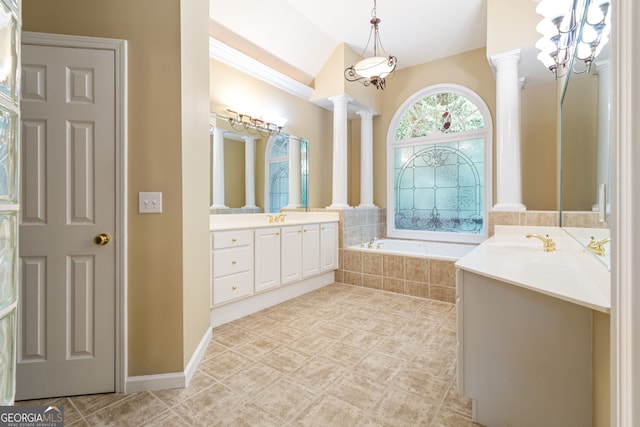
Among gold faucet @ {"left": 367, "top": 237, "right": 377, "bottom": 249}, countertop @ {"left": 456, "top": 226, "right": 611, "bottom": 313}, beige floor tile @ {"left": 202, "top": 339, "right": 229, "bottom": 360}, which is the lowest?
beige floor tile @ {"left": 202, "top": 339, "right": 229, "bottom": 360}

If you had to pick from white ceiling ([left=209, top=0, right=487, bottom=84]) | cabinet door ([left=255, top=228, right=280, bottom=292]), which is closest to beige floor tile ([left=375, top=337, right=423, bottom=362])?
cabinet door ([left=255, top=228, right=280, bottom=292])

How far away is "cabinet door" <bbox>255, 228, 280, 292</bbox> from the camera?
2.97 m

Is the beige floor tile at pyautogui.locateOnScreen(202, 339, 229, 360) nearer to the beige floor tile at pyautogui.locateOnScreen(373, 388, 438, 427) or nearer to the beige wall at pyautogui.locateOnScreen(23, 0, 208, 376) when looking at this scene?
the beige wall at pyautogui.locateOnScreen(23, 0, 208, 376)

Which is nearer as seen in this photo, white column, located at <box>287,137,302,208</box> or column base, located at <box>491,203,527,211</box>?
column base, located at <box>491,203,527,211</box>

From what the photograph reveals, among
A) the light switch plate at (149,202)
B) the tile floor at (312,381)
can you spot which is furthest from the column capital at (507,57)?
the light switch plate at (149,202)

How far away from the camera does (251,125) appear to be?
12.1 ft

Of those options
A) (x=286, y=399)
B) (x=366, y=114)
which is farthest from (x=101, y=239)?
(x=366, y=114)

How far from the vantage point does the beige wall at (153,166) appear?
5.57 ft

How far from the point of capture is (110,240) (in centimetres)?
167

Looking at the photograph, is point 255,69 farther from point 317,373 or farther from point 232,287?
point 317,373

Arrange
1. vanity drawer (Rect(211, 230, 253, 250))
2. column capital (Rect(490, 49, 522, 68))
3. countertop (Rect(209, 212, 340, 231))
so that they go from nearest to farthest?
1. vanity drawer (Rect(211, 230, 253, 250))
2. countertop (Rect(209, 212, 340, 231))
3. column capital (Rect(490, 49, 522, 68))

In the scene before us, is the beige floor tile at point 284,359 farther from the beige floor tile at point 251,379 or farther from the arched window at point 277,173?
the arched window at point 277,173

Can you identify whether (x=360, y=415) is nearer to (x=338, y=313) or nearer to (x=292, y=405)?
(x=292, y=405)

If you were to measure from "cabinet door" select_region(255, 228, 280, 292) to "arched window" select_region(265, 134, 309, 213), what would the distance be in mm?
815
